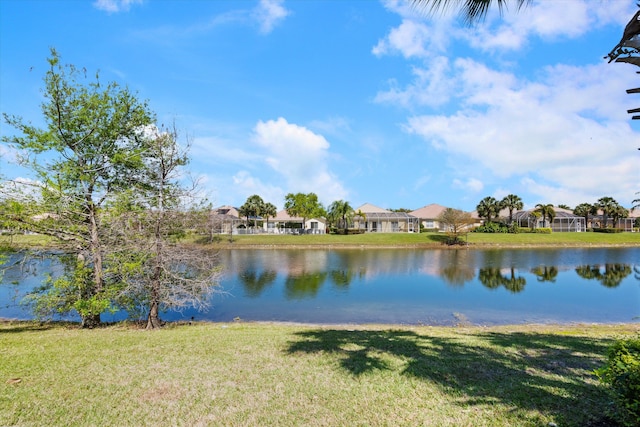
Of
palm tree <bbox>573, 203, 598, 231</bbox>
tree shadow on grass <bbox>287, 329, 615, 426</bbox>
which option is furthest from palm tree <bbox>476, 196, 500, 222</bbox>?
tree shadow on grass <bbox>287, 329, 615, 426</bbox>

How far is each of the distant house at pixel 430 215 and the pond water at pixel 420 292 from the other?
37984 mm

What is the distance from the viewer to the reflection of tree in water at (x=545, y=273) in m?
24.0

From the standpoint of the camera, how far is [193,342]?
7.86 metres

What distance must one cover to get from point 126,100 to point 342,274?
1845 centimetres

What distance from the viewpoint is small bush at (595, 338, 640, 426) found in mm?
3338

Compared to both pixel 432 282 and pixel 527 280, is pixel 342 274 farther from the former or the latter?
pixel 527 280

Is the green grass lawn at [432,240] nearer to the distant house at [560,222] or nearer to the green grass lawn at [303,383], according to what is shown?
the distant house at [560,222]

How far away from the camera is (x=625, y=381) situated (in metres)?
3.48

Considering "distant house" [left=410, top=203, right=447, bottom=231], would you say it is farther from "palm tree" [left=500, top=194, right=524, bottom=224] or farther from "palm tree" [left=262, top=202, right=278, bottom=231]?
"palm tree" [left=262, top=202, right=278, bottom=231]

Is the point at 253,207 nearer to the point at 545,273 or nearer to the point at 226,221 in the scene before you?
the point at 226,221

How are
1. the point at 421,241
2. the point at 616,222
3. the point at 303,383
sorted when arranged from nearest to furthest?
the point at 303,383 < the point at 421,241 < the point at 616,222

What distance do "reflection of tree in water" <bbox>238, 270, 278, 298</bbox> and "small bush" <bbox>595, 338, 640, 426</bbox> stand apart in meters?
16.7

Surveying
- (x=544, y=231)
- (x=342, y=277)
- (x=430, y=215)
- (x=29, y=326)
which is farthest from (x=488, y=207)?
(x=29, y=326)

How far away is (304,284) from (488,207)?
174 feet
